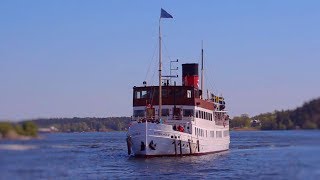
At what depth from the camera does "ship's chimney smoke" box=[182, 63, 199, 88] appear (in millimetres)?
66900

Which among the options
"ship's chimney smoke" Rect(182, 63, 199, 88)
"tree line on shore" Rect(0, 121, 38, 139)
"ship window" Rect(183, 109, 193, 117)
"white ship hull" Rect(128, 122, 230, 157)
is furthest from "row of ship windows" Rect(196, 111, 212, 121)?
"tree line on shore" Rect(0, 121, 38, 139)

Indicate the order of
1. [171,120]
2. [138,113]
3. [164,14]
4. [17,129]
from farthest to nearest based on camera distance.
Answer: [164,14] < [138,113] < [171,120] < [17,129]

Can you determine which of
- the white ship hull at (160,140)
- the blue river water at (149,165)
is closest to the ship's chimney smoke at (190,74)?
the white ship hull at (160,140)

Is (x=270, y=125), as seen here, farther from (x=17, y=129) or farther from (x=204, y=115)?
(x=204, y=115)

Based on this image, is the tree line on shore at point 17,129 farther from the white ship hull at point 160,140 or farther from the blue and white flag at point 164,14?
the blue and white flag at point 164,14

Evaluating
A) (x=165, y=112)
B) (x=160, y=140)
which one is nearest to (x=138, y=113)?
(x=165, y=112)

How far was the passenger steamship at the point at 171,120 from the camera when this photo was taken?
55406mm

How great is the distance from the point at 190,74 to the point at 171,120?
387 inches

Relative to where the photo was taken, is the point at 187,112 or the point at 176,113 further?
the point at 187,112

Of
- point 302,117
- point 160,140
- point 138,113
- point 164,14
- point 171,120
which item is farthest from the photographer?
point 164,14

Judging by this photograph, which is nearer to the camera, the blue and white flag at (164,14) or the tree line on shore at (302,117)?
the tree line on shore at (302,117)

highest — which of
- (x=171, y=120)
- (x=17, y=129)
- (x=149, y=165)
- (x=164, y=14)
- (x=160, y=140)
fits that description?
(x=164, y=14)

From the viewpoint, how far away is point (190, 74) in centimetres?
6750

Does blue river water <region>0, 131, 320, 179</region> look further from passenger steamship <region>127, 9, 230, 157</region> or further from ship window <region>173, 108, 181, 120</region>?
ship window <region>173, 108, 181, 120</region>
